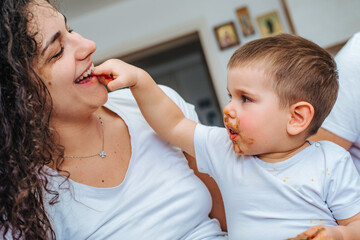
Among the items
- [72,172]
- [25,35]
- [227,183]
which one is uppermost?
[25,35]

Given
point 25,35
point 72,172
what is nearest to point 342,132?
point 72,172

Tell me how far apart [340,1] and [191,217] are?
3818mm

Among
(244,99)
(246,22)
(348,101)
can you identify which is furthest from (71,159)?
(246,22)

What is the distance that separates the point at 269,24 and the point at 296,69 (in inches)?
152

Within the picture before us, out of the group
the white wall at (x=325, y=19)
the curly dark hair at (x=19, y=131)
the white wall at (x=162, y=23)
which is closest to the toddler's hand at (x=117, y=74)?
the curly dark hair at (x=19, y=131)

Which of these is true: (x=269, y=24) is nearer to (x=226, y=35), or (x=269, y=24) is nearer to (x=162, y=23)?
(x=226, y=35)

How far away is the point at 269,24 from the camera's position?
14.9 feet

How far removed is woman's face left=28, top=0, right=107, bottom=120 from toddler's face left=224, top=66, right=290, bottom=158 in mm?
390

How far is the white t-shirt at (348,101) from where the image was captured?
109 cm

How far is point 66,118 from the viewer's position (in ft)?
3.71

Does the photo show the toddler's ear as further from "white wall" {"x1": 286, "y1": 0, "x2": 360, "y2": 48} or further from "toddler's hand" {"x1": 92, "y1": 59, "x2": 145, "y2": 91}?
"white wall" {"x1": 286, "y1": 0, "x2": 360, "y2": 48}

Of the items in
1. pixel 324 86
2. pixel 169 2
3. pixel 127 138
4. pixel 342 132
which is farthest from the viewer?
pixel 169 2

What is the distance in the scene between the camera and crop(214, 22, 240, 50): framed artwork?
456cm

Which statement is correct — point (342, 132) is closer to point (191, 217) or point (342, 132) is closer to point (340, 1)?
point (191, 217)
